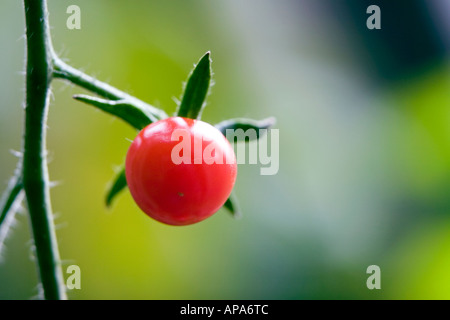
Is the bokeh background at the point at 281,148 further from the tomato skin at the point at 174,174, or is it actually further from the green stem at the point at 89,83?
the tomato skin at the point at 174,174

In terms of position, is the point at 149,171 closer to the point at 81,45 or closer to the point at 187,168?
the point at 187,168

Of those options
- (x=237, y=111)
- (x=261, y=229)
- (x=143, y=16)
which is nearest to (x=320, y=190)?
(x=261, y=229)

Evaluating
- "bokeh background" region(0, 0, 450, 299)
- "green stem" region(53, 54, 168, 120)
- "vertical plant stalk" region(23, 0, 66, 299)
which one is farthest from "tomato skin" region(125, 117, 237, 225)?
"bokeh background" region(0, 0, 450, 299)

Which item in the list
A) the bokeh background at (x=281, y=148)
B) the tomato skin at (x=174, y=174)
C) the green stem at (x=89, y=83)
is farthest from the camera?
the bokeh background at (x=281, y=148)

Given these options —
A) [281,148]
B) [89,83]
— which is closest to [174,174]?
[89,83]

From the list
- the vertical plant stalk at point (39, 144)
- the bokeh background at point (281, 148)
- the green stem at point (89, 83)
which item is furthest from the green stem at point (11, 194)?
the bokeh background at point (281, 148)

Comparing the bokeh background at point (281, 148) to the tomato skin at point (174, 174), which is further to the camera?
the bokeh background at point (281, 148)
